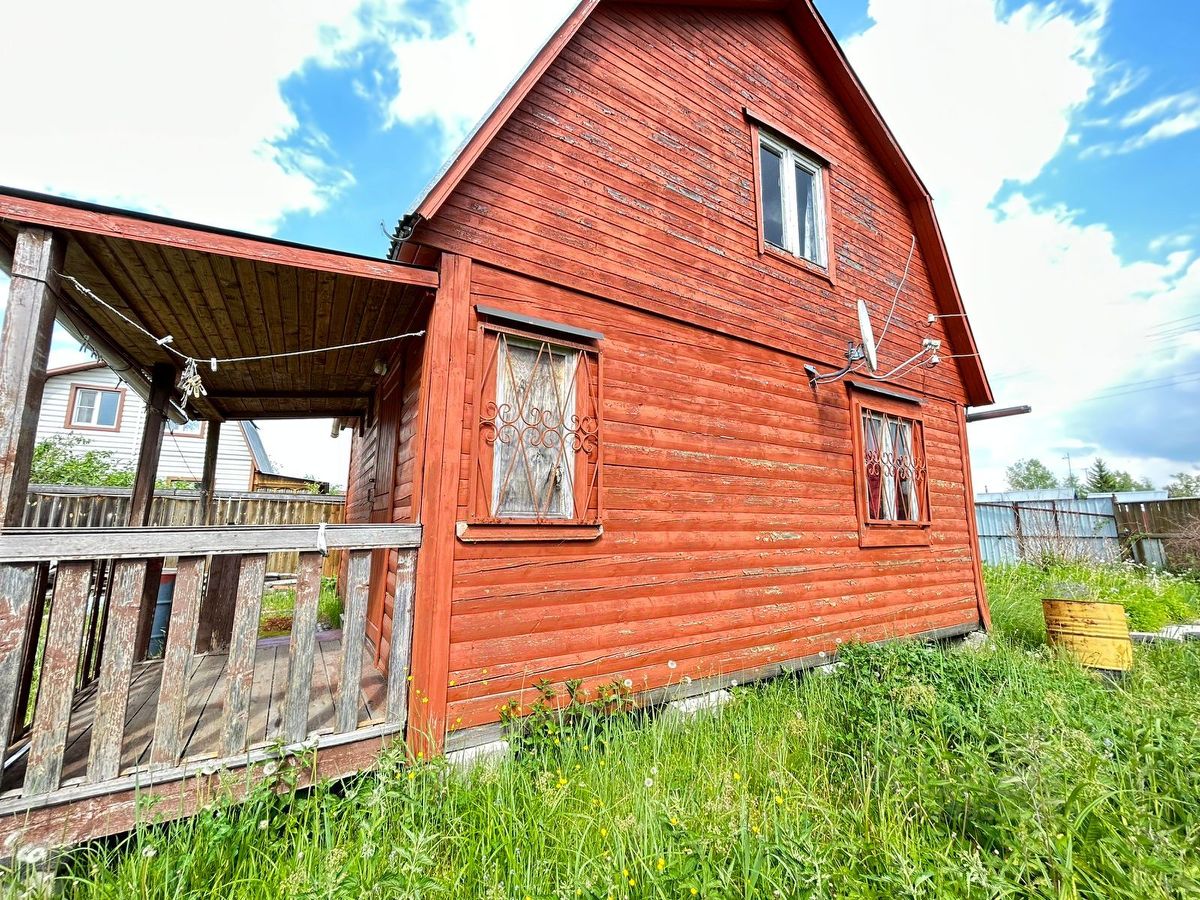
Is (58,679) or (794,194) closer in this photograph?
(58,679)

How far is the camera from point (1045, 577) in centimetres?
1062

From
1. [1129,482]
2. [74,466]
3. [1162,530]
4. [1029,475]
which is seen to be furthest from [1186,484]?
[74,466]

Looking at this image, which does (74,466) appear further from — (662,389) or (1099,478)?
(1099,478)

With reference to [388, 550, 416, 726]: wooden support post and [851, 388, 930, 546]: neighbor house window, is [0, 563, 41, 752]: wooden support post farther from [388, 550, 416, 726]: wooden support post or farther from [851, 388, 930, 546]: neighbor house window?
[851, 388, 930, 546]: neighbor house window

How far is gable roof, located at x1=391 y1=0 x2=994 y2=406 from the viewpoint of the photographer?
11.6ft

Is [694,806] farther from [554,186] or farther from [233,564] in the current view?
[233,564]

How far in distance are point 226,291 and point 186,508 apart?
855 centimetres

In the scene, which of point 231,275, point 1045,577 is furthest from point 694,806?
point 1045,577

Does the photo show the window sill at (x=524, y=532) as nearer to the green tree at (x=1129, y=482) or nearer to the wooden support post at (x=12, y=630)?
the wooden support post at (x=12, y=630)

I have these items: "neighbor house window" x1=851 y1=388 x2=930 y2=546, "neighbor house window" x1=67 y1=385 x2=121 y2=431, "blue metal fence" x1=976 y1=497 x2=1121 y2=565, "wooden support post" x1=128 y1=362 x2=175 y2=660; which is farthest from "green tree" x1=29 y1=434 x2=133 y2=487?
"blue metal fence" x1=976 y1=497 x2=1121 y2=565

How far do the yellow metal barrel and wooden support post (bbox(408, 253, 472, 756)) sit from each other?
7030 mm

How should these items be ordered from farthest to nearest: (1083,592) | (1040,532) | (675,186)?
(1040,532)
(1083,592)
(675,186)

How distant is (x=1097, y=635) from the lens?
5.90 metres

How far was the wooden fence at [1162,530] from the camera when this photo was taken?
1209 cm
